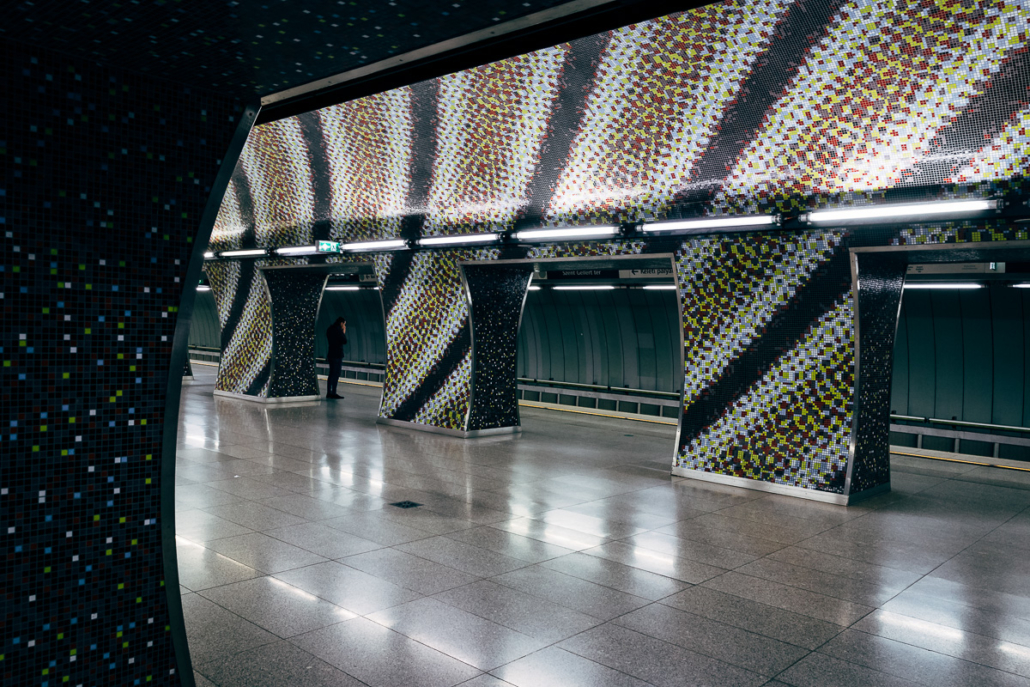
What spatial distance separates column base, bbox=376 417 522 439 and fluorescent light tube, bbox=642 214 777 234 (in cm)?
503

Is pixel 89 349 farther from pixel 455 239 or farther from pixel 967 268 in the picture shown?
pixel 967 268

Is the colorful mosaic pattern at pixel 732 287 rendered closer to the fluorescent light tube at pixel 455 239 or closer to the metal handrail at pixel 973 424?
the fluorescent light tube at pixel 455 239

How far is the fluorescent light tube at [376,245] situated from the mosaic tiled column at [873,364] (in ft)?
23.5

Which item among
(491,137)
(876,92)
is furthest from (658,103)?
(491,137)

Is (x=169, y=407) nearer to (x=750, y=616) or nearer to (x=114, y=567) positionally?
(x=114, y=567)

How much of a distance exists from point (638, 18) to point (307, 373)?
15614 millimetres

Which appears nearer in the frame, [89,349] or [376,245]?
[89,349]

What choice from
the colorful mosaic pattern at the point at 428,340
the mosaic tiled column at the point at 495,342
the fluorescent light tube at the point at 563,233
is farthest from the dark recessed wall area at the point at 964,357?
the colorful mosaic pattern at the point at 428,340

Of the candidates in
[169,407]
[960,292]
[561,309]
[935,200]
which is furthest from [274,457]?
[960,292]

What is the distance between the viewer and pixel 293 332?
17.3 m

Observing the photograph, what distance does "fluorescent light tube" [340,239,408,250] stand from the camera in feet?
40.9

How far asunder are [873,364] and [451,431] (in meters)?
6.87

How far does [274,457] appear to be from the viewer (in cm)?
1041

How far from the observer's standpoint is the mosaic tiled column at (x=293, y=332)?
16.9m
